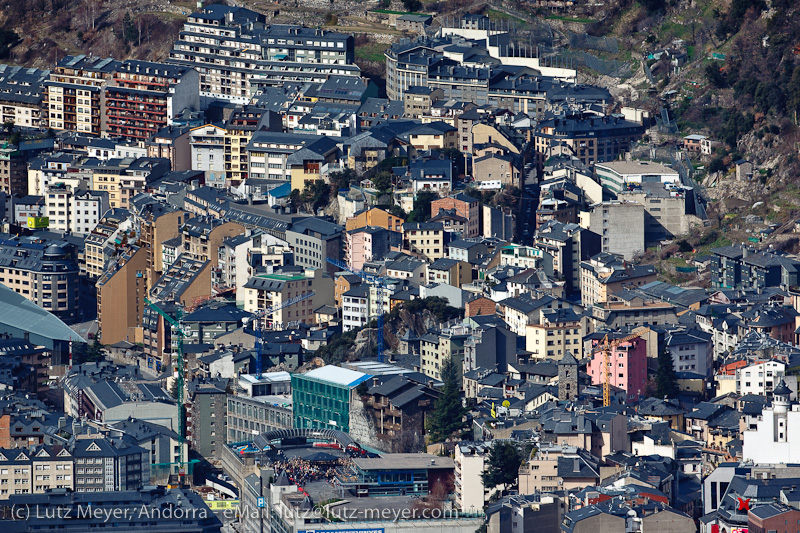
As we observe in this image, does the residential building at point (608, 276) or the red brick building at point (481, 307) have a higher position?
the residential building at point (608, 276)

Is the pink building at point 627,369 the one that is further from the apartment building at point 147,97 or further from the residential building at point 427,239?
the apartment building at point 147,97

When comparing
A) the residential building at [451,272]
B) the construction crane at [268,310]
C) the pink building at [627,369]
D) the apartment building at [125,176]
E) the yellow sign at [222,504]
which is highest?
the apartment building at [125,176]

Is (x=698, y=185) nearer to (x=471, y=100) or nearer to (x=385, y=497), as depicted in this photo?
(x=471, y=100)

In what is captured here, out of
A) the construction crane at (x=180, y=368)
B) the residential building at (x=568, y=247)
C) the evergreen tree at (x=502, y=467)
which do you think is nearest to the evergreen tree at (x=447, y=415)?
the evergreen tree at (x=502, y=467)

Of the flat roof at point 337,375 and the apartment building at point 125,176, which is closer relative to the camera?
the flat roof at point 337,375

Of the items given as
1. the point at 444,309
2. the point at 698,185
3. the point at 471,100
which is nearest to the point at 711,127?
the point at 698,185

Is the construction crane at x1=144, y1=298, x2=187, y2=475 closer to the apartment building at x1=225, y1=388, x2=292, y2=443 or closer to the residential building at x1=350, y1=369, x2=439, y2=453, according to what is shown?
the apartment building at x1=225, y1=388, x2=292, y2=443
